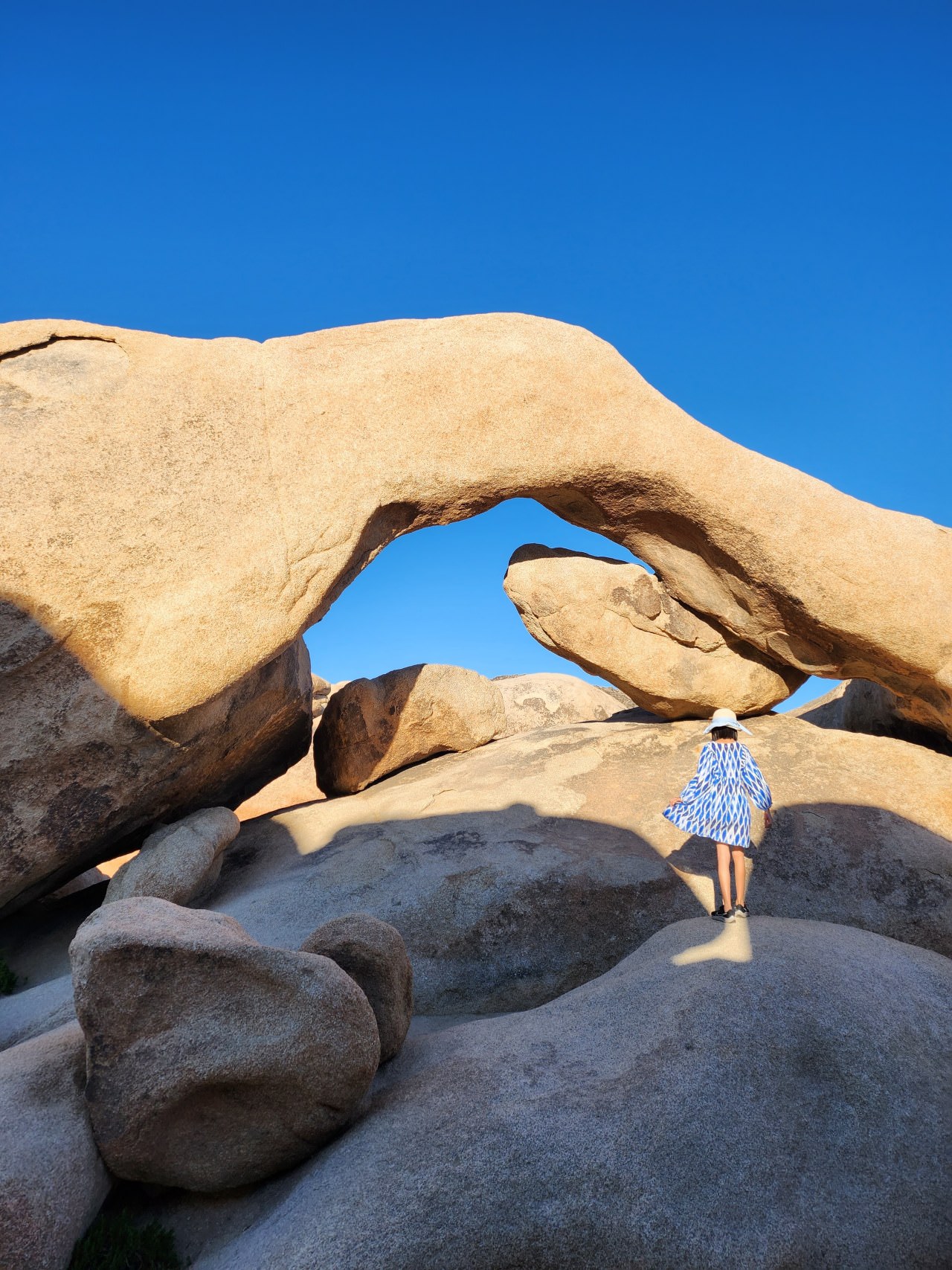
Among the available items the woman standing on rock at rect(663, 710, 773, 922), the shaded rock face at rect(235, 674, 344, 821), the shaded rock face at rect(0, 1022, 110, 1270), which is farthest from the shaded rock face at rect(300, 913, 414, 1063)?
the shaded rock face at rect(235, 674, 344, 821)

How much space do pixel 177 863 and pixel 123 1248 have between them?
11.8ft

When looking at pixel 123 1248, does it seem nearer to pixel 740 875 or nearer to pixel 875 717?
pixel 740 875

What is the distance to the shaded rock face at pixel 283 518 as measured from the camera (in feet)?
18.4

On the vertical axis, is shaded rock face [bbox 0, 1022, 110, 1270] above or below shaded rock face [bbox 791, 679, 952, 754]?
below

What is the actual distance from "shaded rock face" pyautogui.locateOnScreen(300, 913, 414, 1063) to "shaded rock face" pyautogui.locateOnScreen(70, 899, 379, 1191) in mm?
505

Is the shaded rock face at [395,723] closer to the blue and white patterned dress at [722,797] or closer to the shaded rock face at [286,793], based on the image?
the blue and white patterned dress at [722,797]

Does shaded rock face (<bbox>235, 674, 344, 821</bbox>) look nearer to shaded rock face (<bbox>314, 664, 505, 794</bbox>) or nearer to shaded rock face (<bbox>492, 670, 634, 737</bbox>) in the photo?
shaded rock face (<bbox>492, 670, 634, 737</bbox>)

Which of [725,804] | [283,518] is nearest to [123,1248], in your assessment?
[725,804]

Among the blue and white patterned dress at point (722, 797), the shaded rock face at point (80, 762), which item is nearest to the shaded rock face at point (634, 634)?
the blue and white patterned dress at point (722, 797)

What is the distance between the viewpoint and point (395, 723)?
868 centimetres

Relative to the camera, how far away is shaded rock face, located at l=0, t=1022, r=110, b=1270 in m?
2.91

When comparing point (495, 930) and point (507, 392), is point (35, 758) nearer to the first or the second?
point (495, 930)

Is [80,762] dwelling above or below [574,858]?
above

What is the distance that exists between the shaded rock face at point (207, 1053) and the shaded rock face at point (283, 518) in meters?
2.65
